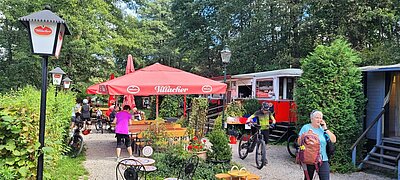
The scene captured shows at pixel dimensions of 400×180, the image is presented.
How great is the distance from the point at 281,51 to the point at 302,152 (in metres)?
18.8

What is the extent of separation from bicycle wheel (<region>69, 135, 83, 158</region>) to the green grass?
12.4 inches

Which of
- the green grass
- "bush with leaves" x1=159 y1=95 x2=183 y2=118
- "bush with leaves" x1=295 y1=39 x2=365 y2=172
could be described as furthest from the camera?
"bush with leaves" x1=159 y1=95 x2=183 y2=118

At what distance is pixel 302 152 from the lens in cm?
485

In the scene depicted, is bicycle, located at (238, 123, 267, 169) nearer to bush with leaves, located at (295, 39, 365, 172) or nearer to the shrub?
bush with leaves, located at (295, 39, 365, 172)

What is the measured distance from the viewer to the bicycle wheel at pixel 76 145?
29.4ft

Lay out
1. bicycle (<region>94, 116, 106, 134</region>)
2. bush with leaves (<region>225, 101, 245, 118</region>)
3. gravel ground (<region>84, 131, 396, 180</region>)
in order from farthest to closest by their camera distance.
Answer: bicycle (<region>94, 116, 106, 134</region>) → bush with leaves (<region>225, 101, 245, 118</region>) → gravel ground (<region>84, 131, 396, 180</region>)

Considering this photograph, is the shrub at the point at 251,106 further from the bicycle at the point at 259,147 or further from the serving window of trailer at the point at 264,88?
the bicycle at the point at 259,147

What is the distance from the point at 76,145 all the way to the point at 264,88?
8.98m

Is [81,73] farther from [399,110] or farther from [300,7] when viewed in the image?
[399,110]

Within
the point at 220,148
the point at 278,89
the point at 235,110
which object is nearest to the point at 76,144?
the point at 220,148

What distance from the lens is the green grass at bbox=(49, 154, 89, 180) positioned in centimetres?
644

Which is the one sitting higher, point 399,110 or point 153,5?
point 153,5

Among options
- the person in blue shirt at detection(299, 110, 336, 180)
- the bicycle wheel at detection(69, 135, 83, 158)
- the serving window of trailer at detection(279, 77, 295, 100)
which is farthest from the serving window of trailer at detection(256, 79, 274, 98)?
the person in blue shirt at detection(299, 110, 336, 180)

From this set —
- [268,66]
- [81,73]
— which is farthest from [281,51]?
[81,73]
